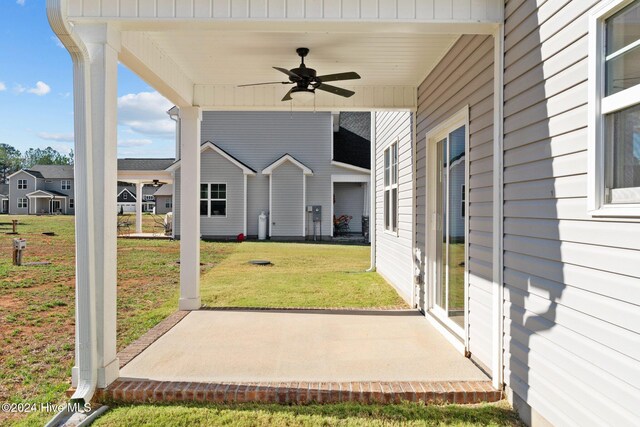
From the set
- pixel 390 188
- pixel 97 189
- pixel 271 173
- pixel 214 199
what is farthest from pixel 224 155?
pixel 97 189

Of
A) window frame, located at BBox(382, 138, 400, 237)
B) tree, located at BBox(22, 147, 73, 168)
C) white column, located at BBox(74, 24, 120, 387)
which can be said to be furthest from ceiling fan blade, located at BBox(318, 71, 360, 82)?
tree, located at BBox(22, 147, 73, 168)

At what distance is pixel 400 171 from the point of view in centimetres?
734

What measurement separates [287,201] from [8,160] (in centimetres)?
8333

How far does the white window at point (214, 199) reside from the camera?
17.5 m

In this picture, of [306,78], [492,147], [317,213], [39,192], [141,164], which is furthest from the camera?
[39,192]

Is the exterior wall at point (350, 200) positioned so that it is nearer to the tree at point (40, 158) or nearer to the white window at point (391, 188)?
the white window at point (391, 188)

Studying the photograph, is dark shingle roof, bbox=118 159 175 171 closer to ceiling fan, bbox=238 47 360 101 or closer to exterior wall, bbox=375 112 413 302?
exterior wall, bbox=375 112 413 302

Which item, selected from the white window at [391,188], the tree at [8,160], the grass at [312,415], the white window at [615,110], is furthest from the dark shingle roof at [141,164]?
the tree at [8,160]

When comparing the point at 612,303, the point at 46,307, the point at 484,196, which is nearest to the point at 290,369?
the point at 484,196

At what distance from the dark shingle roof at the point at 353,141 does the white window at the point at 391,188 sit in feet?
30.6

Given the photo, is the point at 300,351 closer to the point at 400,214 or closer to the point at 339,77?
the point at 339,77

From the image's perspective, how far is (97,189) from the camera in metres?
3.42

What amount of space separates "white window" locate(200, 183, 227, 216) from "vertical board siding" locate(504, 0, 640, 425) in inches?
594

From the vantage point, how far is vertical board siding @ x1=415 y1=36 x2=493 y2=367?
367 cm
